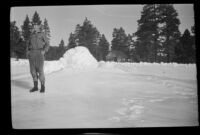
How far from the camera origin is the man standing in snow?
350 centimetres

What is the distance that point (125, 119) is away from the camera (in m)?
3.33

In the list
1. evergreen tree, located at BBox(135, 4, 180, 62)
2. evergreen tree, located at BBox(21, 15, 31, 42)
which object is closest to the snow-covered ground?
evergreen tree, located at BBox(135, 4, 180, 62)

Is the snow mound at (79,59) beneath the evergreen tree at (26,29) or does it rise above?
beneath

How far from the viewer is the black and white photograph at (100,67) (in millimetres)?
3375

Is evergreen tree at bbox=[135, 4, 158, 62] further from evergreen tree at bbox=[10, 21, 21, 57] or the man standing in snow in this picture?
evergreen tree at bbox=[10, 21, 21, 57]

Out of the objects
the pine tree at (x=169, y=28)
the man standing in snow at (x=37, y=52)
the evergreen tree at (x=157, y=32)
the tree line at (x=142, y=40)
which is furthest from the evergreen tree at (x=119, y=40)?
the man standing in snow at (x=37, y=52)

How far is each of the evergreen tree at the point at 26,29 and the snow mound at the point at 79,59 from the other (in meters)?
0.56

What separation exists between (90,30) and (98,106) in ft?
3.50

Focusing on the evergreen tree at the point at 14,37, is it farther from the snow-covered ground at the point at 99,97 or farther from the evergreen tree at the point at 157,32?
the evergreen tree at the point at 157,32

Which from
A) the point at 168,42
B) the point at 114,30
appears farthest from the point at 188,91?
the point at 114,30

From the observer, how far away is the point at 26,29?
3508 millimetres

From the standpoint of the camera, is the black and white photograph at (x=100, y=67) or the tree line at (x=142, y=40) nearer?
the black and white photograph at (x=100, y=67)

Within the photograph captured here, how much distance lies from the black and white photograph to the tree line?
0.5 inches
